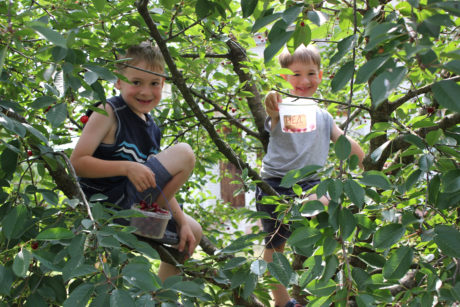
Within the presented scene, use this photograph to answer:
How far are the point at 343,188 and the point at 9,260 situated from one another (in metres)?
0.82

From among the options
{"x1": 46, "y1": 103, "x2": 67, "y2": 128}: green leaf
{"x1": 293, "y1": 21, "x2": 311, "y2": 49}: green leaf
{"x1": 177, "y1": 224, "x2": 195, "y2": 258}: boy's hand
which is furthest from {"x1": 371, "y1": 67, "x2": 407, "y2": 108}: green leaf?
{"x1": 177, "y1": 224, "x2": 195, "y2": 258}: boy's hand

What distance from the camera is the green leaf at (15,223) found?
1.12m

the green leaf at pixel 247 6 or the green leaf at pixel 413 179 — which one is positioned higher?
the green leaf at pixel 247 6

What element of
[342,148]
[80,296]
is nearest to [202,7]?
[342,148]

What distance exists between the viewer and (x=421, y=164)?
1099mm

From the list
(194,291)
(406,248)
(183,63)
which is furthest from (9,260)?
(183,63)

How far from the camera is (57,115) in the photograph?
1.13 metres

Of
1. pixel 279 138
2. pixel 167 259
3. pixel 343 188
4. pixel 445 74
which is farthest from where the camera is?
pixel 279 138

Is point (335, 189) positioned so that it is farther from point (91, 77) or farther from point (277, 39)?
point (91, 77)

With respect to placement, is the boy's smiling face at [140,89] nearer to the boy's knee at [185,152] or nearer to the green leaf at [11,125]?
the boy's knee at [185,152]

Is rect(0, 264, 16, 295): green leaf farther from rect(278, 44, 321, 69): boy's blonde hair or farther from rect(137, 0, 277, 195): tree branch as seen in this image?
rect(278, 44, 321, 69): boy's blonde hair

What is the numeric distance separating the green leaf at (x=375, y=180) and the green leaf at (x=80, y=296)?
1.91 feet

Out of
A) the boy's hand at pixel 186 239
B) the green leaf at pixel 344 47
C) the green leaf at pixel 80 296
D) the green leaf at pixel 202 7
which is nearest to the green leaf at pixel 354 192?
the green leaf at pixel 344 47

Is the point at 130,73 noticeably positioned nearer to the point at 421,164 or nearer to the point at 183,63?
the point at 183,63
